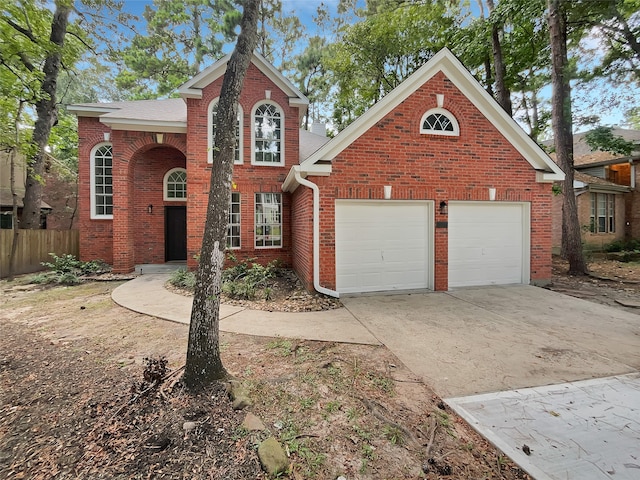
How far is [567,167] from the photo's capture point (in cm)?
976

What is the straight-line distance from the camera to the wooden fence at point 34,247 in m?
10.0

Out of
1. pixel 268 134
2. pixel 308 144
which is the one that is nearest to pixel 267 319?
pixel 268 134

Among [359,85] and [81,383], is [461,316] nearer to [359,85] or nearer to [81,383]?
[81,383]

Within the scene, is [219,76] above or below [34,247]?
above

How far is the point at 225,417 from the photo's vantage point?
2.62 m

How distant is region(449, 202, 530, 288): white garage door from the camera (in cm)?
782

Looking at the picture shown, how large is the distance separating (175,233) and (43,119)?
21.0 ft

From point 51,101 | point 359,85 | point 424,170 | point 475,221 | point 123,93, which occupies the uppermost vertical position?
point 123,93

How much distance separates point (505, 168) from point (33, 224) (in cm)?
1673

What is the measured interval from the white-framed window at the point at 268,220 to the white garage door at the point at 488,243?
5506 mm

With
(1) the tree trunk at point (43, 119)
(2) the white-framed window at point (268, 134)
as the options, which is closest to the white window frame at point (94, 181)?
(1) the tree trunk at point (43, 119)

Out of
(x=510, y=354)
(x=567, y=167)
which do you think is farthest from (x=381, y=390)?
(x=567, y=167)

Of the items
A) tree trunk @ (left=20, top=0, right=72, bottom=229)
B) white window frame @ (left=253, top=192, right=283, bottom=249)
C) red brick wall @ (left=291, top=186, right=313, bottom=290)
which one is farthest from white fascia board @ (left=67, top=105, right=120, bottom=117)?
red brick wall @ (left=291, top=186, right=313, bottom=290)

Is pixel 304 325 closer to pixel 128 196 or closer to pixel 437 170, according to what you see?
pixel 437 170
